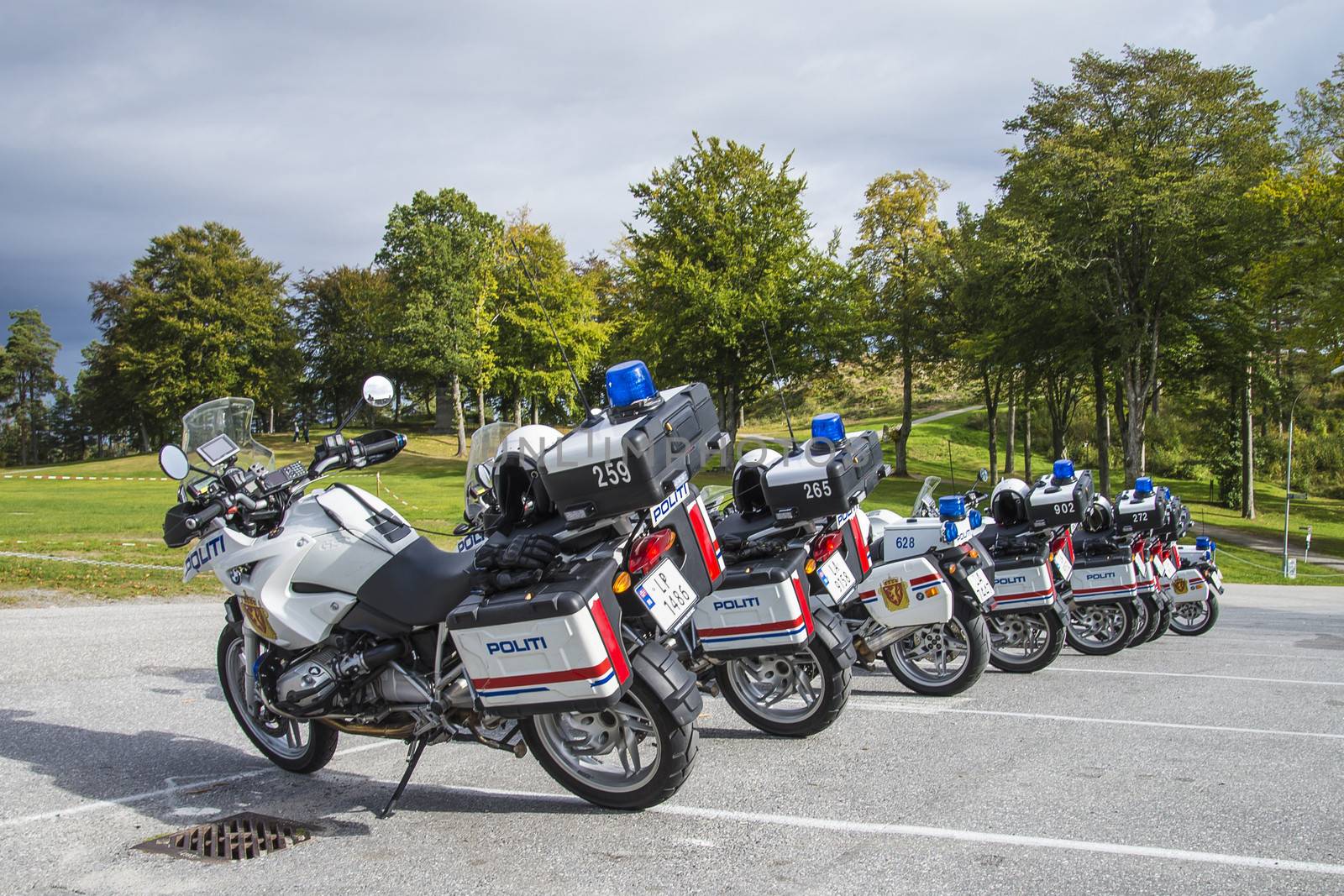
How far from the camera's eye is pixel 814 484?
18.5ft

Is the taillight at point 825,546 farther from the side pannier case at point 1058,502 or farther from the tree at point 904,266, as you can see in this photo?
the tree at point 904,266

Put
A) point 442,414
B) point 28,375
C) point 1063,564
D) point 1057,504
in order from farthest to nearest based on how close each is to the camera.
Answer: point 28,375, point 442,414, point 1063,564, point 1057,504

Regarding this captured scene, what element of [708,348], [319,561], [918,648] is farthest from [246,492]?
[708,348]

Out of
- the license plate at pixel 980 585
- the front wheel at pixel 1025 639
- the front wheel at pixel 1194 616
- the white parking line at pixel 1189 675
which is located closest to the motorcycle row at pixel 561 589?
the license plate at pixel 980 585

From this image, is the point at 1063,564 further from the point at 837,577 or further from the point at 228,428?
the point at 228,428

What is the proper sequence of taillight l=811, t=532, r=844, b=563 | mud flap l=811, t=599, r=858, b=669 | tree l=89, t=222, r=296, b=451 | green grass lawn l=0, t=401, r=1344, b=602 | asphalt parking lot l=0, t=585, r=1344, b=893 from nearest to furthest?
1. asphalt parking lot l=0, t=585, r=1344, b=893
2. mud flap l=811, t=599, r=858, b=669
3. taillight l=811, t=532, r=844, b=563
4. green grass lawn l=0, t=401, r=1344, b=602
5. tree l=89, t=222, r=296, b=451

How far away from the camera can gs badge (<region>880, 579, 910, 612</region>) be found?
20.5ft

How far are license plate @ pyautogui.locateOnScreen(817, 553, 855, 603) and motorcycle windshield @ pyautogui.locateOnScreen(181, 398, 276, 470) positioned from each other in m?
3.15

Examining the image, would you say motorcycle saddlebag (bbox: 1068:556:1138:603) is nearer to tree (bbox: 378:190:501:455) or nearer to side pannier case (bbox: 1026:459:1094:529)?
side pannier case (bbox: 1026:459:1094:529)

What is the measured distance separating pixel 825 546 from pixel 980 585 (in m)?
1.43

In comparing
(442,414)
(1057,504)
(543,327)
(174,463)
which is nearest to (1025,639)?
(1057,504)

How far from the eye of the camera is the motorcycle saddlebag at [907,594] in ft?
20.2

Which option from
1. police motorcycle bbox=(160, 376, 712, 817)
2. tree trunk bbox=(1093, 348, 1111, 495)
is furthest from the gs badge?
tree trunk bbox=(1093, 348, 1111, 495)

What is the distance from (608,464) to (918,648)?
3.84 metres
